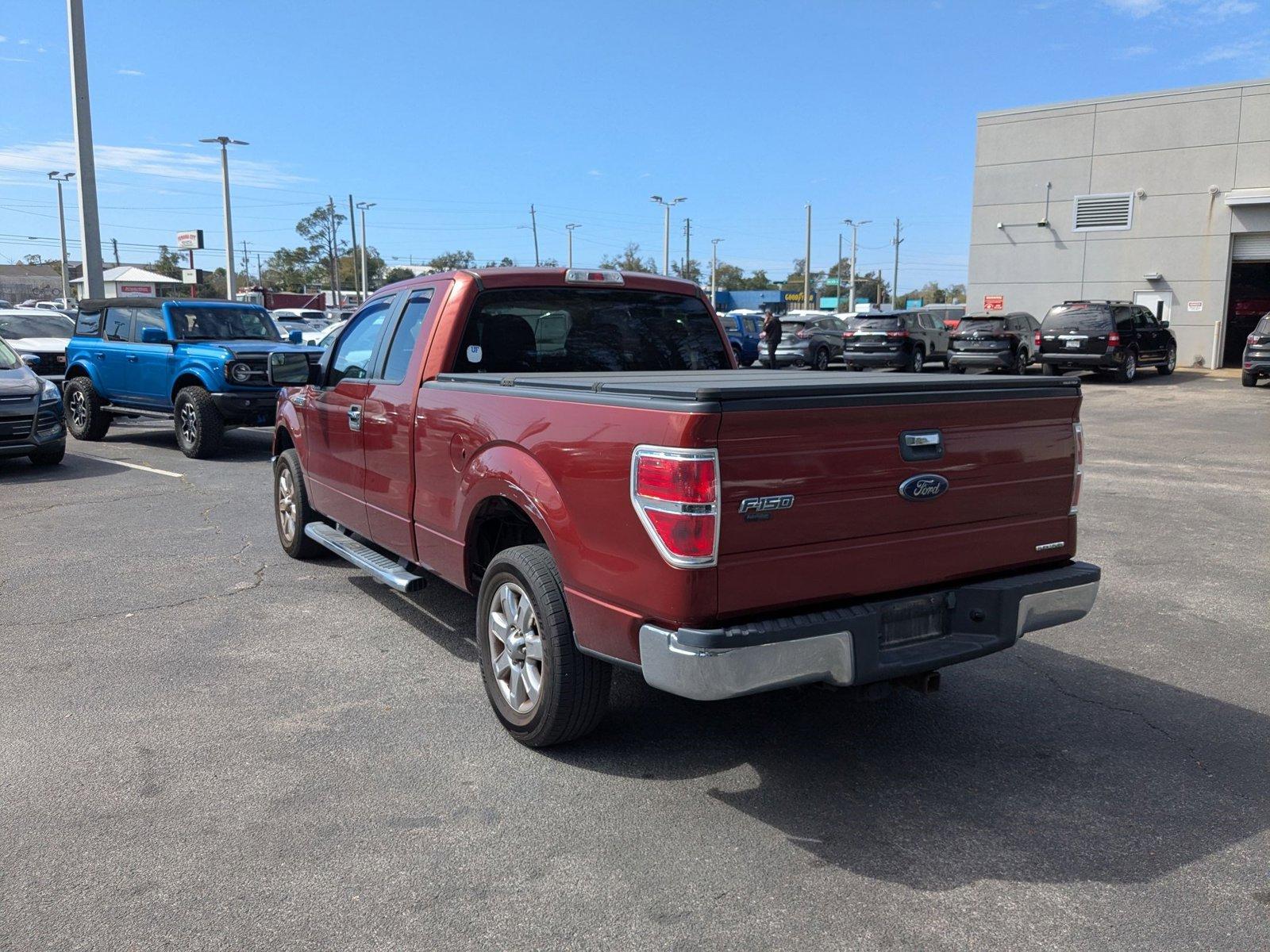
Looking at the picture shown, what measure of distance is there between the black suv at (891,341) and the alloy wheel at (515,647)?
72.2ft

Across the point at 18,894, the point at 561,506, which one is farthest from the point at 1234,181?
the point at 18,894

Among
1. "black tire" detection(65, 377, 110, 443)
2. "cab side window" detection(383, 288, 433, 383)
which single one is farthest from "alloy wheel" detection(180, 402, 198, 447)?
"cab side window" detection(383, 288, 433, 383)

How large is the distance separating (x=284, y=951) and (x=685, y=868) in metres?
1.22

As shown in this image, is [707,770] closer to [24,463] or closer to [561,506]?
[561,506]

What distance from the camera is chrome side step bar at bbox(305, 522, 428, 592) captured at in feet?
16.3

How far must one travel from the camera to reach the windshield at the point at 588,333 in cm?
506

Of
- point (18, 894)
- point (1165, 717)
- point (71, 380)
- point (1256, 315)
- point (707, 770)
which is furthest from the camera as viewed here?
point (1256, 315)

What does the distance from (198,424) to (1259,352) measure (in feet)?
67.2

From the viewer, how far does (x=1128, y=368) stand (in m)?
23.5

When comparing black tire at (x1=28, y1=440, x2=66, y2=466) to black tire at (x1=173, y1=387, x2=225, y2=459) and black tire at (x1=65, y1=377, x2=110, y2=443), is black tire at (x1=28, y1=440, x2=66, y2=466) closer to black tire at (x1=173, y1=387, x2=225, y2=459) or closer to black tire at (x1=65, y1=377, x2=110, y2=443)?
black tire at (x1=173, y1=387, x2=225, y2=459)

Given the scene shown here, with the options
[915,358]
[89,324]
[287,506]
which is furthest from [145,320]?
[915,358]

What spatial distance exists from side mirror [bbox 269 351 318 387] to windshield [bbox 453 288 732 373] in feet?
5.87

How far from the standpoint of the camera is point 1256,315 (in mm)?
29531

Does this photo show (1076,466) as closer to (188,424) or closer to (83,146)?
(188,424)
